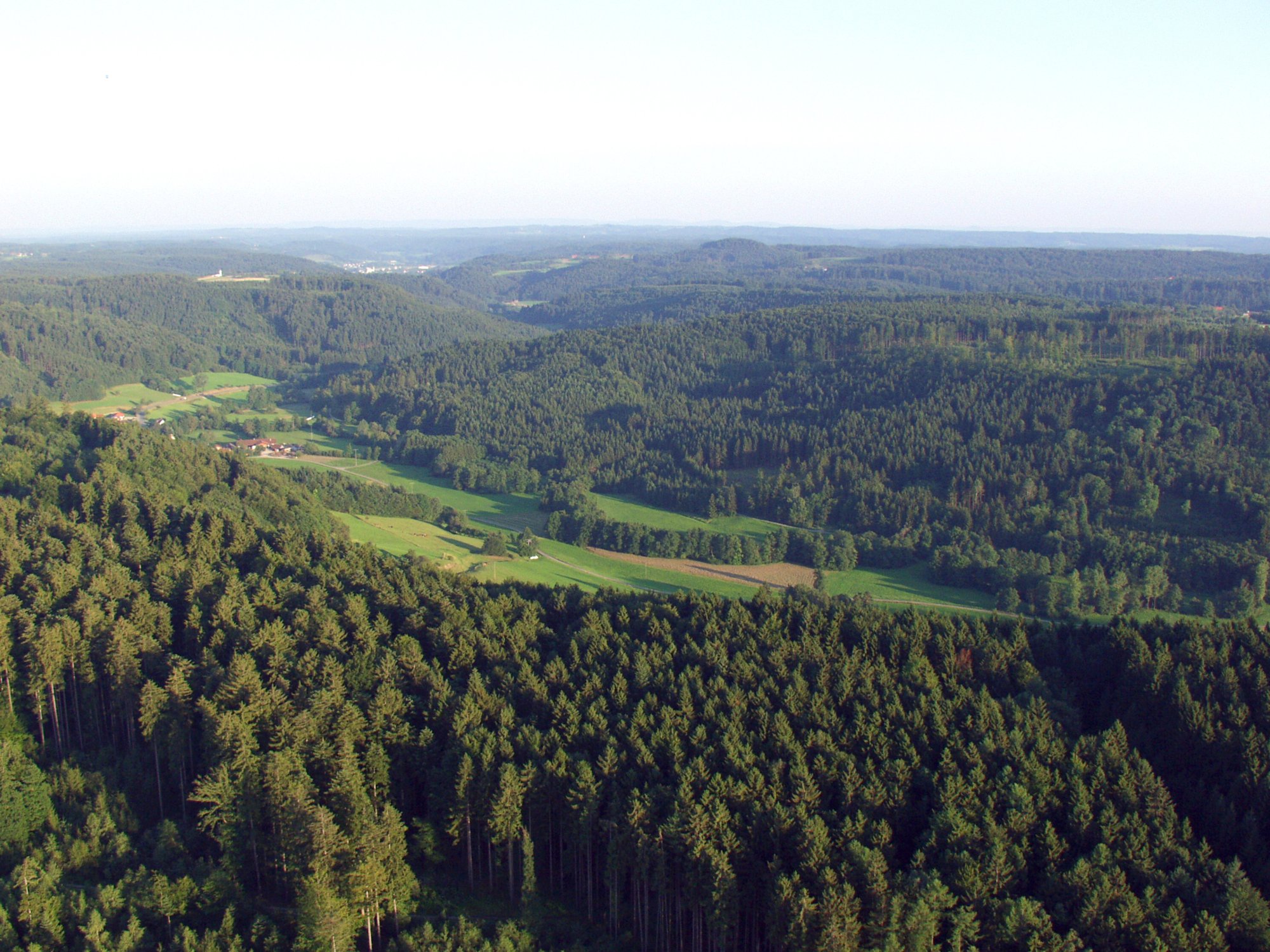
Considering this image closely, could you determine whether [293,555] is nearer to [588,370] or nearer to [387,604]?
[387,604]

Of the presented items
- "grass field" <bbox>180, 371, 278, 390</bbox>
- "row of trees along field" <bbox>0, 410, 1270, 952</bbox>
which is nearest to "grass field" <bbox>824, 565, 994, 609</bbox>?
"row of trees along field" <bbox>0, 410, 1270, 952</bbox>

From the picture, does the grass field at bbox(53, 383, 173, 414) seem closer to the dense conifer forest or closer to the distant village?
the distant village

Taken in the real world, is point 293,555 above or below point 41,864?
above

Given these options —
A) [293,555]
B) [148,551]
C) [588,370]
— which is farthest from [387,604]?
[588,370]

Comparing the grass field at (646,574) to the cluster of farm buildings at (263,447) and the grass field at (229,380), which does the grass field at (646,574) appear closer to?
the cluster of farm buildings at (263,447)

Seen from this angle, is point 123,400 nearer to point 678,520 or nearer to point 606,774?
point 678,520

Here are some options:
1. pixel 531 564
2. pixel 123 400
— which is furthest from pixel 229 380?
pixel 531 564

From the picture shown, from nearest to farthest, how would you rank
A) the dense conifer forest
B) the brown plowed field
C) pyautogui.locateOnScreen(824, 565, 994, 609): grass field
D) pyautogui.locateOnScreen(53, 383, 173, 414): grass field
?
the dense conifer forest < pyautogui.locateOnScreen(824, 565, 994, 609): grass field < the brown plowed field < pyautogui.locateOnScreen(53, 383, 173, 414): grass field
